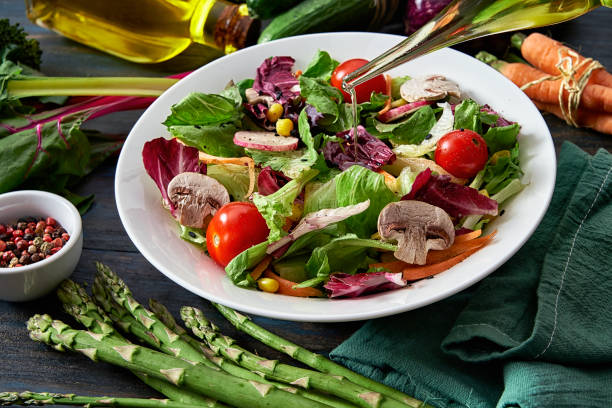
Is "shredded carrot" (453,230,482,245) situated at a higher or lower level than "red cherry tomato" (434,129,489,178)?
lower

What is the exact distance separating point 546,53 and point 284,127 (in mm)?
1631

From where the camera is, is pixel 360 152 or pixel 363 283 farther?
pixel 360 152

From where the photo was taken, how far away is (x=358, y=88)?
278 cm

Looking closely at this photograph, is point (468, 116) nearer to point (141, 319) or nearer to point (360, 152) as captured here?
point (360, 152)

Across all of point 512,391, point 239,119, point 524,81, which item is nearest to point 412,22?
point 524,81

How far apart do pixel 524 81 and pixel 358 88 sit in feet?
3.64

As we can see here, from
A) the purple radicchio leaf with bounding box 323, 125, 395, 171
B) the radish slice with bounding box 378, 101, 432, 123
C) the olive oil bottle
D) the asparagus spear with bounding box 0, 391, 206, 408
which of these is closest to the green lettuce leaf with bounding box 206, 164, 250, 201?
the purple radicchio leaf with bounding box 323, 125, 395, 171

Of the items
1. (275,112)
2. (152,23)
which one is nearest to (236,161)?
(275,112)

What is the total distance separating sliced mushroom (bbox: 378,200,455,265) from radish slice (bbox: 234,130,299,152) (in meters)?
0.54

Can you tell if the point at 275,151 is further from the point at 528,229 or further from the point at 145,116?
the point at 528,229

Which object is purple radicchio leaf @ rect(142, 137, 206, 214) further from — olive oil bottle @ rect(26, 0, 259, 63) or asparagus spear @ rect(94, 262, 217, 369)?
olive oil bottle @ rect(26, 0, 259, 63)

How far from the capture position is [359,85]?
9.04 feet

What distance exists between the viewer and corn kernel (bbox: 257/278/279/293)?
6.97 ft

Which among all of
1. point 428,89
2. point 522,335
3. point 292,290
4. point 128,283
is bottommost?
point 128,283
